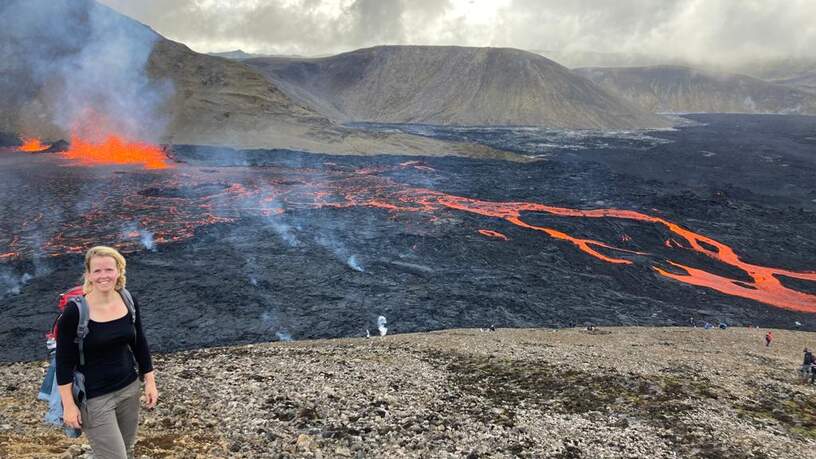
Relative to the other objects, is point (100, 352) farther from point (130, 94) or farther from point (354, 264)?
point (130, 94)

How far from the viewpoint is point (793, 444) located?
11.4 metres

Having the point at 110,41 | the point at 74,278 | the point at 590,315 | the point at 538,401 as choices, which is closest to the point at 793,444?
the point at 538,401

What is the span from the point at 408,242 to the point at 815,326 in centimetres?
2866

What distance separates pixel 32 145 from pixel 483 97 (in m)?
137

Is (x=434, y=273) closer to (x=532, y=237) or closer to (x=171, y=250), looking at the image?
(x=532, y=237)

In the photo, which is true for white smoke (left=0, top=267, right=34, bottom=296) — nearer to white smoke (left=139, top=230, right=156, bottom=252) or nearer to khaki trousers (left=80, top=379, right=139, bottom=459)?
white smoke (left=139, top=230, right=156, bottom=252)

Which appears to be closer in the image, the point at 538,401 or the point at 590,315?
the point at 538,401

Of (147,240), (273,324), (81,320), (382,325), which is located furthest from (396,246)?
(81,320)

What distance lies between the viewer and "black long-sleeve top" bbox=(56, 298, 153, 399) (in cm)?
492

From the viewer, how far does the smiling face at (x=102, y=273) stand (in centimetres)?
507

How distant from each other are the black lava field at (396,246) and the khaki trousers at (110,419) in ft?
66.4

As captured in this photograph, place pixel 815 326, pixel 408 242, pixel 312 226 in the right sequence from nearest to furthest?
pixel 815 326, pixel 408 242, pixel 312 226

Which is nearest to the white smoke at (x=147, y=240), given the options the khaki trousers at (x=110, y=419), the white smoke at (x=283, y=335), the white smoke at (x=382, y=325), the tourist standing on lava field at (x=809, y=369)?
the white smoke at (x=283, y=335)

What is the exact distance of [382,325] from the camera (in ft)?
90.7
